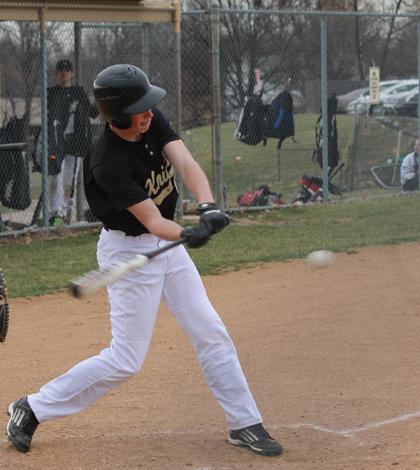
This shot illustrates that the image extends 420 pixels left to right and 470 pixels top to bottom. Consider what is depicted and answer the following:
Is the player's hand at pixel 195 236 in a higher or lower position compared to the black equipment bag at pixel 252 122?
lower

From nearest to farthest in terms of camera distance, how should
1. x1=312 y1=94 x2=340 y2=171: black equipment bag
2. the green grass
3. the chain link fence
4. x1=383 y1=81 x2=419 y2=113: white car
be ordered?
1. the green grass
2. the chain link fence
3. x1=312 y1=94 x2=340 y2=171: black equipment bag
4. x1=383 y1=81 x2=419 y2=113: white car

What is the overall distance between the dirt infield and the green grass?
795mm

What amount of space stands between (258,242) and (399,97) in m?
10.9

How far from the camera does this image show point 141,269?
15.1 ft

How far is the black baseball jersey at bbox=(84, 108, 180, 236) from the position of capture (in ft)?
14.4

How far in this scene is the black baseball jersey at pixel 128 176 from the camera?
4.39 metres

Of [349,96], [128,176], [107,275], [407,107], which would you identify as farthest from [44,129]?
[349,96]

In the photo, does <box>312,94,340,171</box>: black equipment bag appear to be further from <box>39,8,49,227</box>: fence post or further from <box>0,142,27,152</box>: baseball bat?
<box>0,142,27,152</box>: baseball bat

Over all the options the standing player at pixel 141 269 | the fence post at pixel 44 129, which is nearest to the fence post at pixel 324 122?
the fence post at pixel 44 129

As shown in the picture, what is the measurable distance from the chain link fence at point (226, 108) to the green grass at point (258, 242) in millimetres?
627

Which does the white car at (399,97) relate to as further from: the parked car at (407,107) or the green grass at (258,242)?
the green grass at (258,242)

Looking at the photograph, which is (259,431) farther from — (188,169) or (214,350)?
(188,169)

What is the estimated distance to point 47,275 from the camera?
9.87 meters

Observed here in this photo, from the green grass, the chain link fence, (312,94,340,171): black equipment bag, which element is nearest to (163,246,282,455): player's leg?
the green grass
